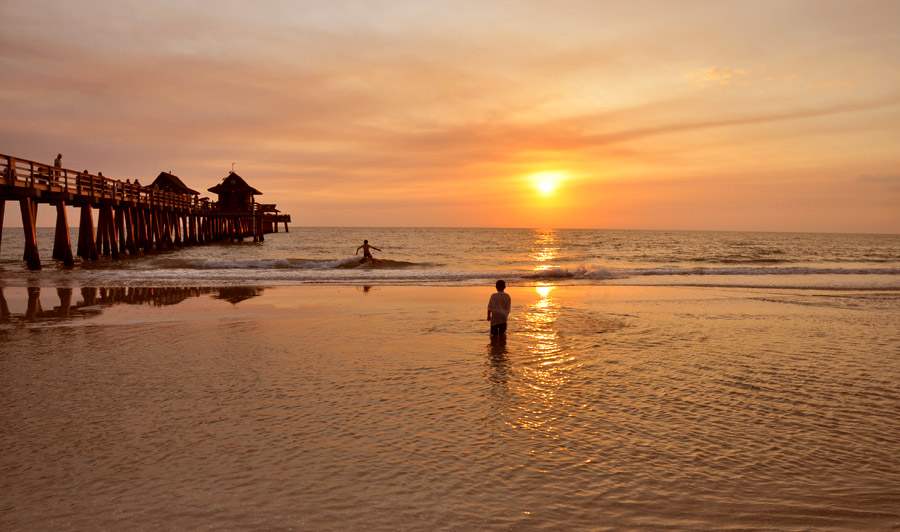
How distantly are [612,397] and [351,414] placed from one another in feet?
9.75

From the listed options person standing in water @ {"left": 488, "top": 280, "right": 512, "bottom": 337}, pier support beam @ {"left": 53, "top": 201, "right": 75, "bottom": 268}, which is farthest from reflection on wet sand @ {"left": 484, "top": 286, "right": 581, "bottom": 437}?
pier support beam @ {"left": 53, "top": 201, "right": 75, "bottom": 268}

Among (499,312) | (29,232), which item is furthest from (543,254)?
(499,312)

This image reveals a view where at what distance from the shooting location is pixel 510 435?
5.50 m

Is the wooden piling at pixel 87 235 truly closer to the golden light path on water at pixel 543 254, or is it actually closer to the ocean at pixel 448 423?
the ocean at pixel 448 423

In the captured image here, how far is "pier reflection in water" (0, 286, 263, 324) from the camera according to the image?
13547mm

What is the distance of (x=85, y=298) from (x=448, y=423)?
15.2 meters

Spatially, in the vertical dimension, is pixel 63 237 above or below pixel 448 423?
above

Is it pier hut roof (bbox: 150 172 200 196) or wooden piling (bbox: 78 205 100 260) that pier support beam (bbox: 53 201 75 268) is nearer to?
wooden piling (bbox: 78 205 100 260)

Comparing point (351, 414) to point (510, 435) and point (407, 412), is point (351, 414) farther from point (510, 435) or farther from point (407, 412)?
point (510, 435)

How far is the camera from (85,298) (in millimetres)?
16891

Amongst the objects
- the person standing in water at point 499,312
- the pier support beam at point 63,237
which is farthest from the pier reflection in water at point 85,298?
the person standing in water at point 499,312

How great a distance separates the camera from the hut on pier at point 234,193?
205 ft

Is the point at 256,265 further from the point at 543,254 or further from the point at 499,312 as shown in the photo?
the point at 543,254

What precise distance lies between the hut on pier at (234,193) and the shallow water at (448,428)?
5350 centimetres
